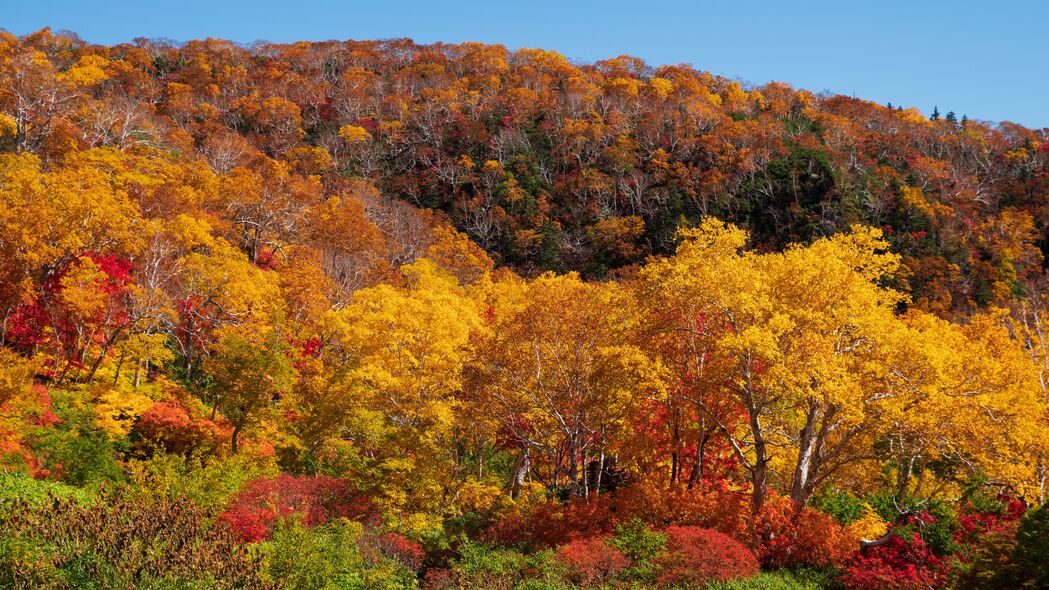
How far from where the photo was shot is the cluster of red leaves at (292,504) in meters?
15.6

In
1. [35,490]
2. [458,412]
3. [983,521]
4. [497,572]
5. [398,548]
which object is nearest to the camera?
[35,490]

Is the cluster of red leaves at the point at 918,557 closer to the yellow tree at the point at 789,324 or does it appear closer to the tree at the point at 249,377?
the yellow tree at the point at 789,324

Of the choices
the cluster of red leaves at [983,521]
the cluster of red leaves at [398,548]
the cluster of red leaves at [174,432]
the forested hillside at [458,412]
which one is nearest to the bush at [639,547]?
the forested hillside at [458,412]

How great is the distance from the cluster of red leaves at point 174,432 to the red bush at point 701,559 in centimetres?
1373

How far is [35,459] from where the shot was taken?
1667 cm

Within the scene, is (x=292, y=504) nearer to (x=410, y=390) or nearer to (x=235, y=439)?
(x=410, y=390)

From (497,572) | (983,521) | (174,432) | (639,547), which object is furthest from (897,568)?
(174,432)

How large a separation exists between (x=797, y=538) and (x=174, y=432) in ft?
56.9

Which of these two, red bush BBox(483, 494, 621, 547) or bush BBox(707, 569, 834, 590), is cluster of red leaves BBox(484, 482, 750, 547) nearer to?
red bush BBox(483, 494, 621, 547)

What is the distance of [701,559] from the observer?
14562mm

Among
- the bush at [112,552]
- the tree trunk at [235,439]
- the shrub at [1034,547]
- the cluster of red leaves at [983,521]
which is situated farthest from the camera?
the tree trunk at [235,439]

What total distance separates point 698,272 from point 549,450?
6366 mm

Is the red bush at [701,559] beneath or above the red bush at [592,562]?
above

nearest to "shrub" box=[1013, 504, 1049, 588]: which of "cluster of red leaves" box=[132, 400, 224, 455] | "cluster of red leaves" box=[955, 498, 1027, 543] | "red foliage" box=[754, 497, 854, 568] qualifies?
"cluster of red leaves" box=[955, 498, 1027, 543]
